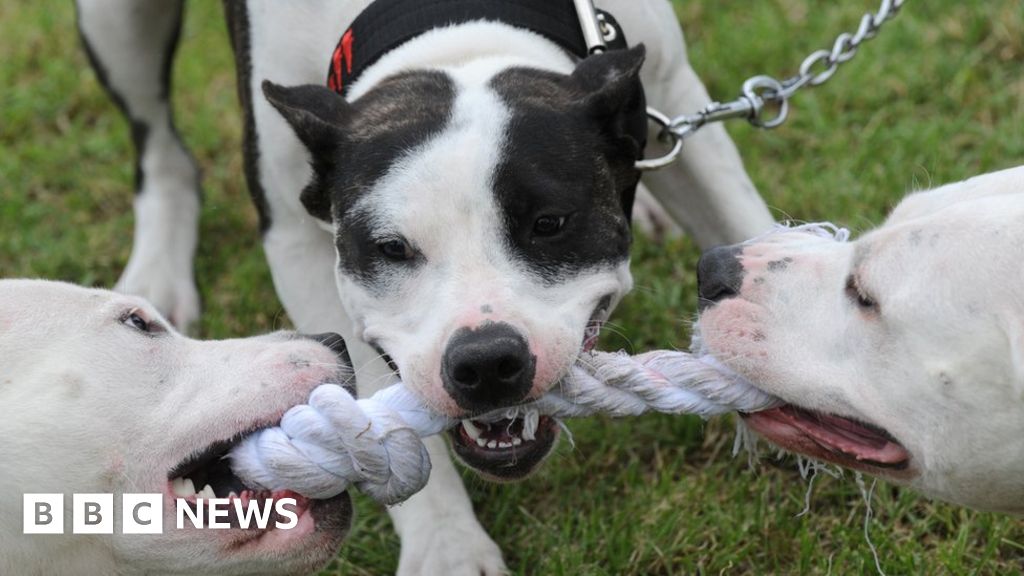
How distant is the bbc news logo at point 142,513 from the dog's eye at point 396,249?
68 cm

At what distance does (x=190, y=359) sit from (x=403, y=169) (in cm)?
67

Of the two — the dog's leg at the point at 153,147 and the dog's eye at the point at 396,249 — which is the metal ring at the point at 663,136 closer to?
the dog's eye at the point at 396,249

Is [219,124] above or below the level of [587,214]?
below

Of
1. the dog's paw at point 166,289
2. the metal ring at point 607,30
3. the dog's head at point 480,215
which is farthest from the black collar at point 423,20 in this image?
the dog's paw at point 166,289

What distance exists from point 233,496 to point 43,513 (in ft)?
1.24

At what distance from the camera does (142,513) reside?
107 inches

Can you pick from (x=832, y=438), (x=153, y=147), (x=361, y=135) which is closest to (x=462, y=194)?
(x=361, y=135)

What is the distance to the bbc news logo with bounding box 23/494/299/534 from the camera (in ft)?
8.57

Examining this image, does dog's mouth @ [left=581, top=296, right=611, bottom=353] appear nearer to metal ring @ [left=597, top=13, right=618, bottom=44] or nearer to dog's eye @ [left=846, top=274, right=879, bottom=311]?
dog's eye @ [left=846, top=274, right=879, bottom=311]

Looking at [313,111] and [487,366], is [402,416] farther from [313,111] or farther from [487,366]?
[313,111]

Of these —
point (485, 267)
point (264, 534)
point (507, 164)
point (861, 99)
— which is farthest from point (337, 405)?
point (861, 99)

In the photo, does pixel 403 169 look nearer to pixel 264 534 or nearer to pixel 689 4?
pixel 264 534

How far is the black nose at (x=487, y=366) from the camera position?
2879 mm

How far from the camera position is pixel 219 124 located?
20.0ft
